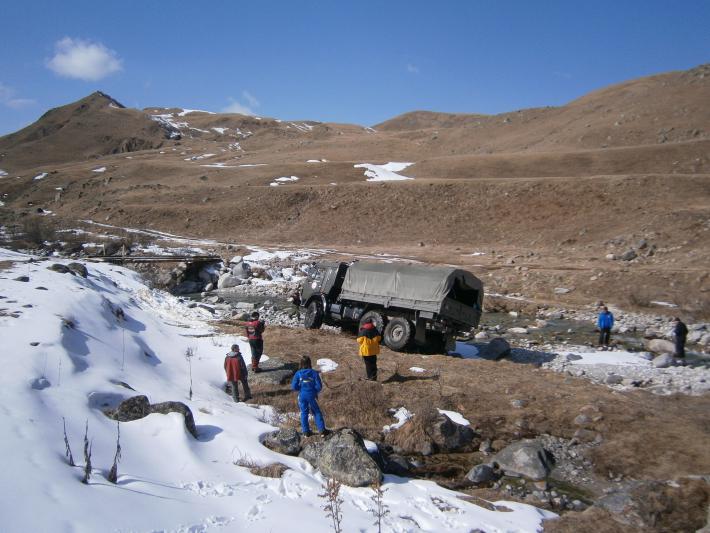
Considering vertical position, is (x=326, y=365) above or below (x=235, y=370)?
below

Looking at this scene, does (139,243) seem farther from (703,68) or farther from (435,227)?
(703,68)

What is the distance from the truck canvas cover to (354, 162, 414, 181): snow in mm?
38095

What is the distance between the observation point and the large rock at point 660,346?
1579 cm

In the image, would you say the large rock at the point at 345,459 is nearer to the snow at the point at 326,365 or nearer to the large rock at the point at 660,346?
the snow at the point at 326,365

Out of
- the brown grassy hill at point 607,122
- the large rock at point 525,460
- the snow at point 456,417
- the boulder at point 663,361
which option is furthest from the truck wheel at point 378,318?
the brown grassy hill at point 607,122

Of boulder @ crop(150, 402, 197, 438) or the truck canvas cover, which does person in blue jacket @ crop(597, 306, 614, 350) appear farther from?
boulder @ crop(150, 402, 197, 438)

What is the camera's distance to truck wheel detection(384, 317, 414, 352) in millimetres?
14625

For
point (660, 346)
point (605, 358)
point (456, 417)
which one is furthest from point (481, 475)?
point (660, 346)

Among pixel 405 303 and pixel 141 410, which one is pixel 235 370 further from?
pixel 405 303

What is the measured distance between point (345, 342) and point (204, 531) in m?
10.4

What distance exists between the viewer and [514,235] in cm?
3650

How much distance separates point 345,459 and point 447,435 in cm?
266

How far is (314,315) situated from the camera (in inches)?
684

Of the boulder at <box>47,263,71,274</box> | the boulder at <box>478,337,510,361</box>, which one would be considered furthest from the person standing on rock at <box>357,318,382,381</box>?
the boulder at <box>47,263,71,274</box>
